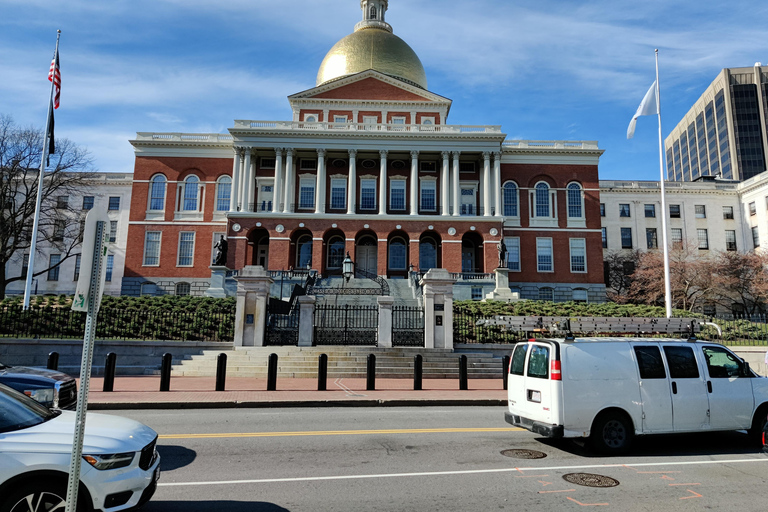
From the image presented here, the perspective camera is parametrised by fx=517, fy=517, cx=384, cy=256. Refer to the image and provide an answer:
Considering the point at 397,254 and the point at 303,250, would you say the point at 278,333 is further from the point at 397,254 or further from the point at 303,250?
the point at 397,254

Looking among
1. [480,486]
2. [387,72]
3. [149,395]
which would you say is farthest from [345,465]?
[387,72]

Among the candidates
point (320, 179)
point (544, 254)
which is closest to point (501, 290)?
point (544, 254)

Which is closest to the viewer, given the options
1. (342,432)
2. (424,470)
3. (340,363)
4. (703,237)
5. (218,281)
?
(424,470)

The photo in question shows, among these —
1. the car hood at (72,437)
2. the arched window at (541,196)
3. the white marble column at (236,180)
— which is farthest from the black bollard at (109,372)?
the arched window at (541,196)

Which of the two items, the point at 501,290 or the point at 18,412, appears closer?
the point at 18,412

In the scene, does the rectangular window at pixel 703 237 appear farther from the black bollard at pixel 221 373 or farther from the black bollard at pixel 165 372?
the black bollard at pixel 165 372

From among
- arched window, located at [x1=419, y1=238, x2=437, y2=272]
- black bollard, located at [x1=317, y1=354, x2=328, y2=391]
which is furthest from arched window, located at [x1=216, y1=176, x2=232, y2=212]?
black bollard, located at [x1=317, y1=354, x2=328, y2=391]

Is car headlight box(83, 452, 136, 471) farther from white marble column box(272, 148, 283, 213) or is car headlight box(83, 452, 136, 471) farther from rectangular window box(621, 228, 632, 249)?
rectangular window box(621, 228, 632, 249)

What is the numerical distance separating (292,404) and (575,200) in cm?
4183

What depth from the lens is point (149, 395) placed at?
520 inches

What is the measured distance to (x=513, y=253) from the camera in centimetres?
4700

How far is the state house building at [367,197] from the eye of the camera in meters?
44.2

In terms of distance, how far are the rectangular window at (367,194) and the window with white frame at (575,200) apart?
18092 mm

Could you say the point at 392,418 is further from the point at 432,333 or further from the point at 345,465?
the point at 432,333
